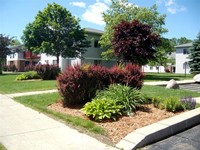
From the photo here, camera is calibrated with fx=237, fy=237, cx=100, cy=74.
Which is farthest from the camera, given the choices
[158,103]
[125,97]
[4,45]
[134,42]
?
[4,45]

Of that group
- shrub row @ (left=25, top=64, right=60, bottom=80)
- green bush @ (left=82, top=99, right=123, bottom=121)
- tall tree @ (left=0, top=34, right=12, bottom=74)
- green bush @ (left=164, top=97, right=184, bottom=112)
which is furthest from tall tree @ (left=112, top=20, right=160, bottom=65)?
tall tree @ (left=0, top=34, right=12, bottom=74)

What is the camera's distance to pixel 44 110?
772cm

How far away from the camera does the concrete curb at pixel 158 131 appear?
4812mm

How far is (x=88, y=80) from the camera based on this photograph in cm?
825

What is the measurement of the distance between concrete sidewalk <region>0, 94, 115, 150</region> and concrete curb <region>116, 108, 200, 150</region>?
43 centimetres

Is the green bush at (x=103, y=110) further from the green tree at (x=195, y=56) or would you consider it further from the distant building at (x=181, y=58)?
the distant building at (x=181, y=58)

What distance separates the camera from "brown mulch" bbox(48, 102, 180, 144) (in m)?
5.48

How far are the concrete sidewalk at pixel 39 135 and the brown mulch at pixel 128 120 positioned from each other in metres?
0.62

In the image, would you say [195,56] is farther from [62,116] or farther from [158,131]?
[158,131]

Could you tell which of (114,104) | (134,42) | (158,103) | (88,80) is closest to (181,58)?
(134,42)

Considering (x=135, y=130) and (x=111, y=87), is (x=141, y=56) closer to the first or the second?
(x=111, y=87)

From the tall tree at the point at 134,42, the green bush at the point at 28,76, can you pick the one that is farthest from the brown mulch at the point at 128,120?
the green bush at the point at 28,76

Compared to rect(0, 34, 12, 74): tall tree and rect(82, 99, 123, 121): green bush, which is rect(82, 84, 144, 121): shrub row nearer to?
rect(82, 99, 123, 121): green bush

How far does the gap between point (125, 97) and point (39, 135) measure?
303 cm
